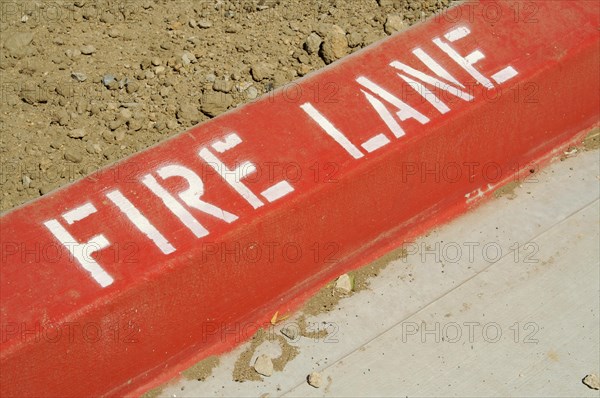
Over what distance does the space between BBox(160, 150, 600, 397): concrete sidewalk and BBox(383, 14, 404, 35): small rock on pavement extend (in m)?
1.08

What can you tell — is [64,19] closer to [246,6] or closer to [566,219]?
[246,6]

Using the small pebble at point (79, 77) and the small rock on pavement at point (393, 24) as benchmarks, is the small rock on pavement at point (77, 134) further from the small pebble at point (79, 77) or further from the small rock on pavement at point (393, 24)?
the small rock on pavement at point (393, 24)

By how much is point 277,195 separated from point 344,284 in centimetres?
70

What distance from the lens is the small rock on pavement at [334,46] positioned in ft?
17.1

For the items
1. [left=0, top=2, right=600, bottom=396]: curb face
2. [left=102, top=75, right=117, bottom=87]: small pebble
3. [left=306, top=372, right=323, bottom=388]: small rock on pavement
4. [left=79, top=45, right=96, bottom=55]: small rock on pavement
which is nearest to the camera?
[left=0, top=2, right=600, bottom=396]: curb face

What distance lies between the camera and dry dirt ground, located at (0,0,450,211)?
483cm

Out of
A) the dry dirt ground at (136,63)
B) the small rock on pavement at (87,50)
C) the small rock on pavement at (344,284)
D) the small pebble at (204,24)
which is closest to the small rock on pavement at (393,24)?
the dry dirt ground at (136,63)

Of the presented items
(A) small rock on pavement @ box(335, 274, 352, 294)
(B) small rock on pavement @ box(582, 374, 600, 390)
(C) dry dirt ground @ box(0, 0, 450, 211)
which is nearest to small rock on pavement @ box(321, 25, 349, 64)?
(C) dry dirt ground @ box(0, 0, 450, 211)

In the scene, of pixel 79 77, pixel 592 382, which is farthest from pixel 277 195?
pixel 592 382

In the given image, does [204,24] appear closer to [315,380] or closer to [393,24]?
[393,24]

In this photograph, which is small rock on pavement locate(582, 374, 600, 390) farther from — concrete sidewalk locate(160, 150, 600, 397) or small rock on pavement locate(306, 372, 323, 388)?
small rock on pavement locate(306, 372, 323, 388)

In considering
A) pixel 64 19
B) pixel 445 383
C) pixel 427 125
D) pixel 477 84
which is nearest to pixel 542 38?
pixel 477 84

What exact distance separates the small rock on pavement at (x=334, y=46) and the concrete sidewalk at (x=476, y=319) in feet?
3.52

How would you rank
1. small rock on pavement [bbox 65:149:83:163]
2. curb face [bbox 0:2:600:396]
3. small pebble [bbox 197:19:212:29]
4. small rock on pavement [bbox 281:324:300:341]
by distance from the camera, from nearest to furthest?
curb face [bbox 0:2:600:396], small rock on pavement [bbox 281:324:300:341], small rock on pavement [bbox 65:149:83:163], small pebble [bbox 197:19:212:29]
